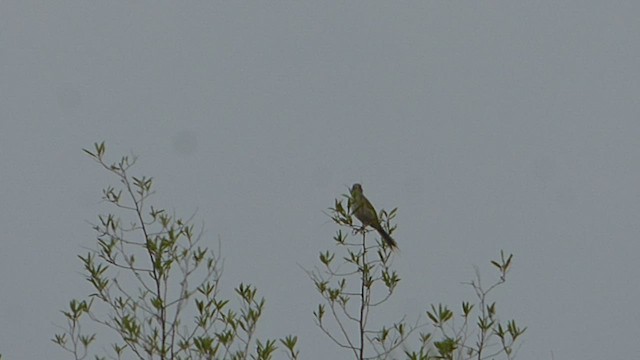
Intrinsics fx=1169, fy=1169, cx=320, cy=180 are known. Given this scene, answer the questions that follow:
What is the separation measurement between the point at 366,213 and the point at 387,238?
0.75 m

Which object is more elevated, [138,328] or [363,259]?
[363,259]

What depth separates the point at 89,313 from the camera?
588 centimetres

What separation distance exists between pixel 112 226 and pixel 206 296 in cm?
74

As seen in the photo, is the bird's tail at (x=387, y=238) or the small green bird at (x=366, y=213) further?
the small green bird at (x=366, y=213)

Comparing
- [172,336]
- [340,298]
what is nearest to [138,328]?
[172,336]

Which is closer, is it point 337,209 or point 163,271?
point 163,271

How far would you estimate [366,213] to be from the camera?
6.96 meters

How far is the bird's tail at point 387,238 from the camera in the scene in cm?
606

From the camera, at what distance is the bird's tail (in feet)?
19.9

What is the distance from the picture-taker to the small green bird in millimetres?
6258

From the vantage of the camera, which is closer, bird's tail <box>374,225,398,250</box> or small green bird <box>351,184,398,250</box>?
bird's tail <box>374,225,398,250</box>

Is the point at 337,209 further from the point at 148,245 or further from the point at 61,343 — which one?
the point at 61,343

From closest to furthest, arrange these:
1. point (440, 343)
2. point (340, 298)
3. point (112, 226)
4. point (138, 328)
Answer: point (440, 343) → point (138, 328) → point (340, 298) → point (112, 226)

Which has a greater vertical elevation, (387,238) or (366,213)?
(366,213)
